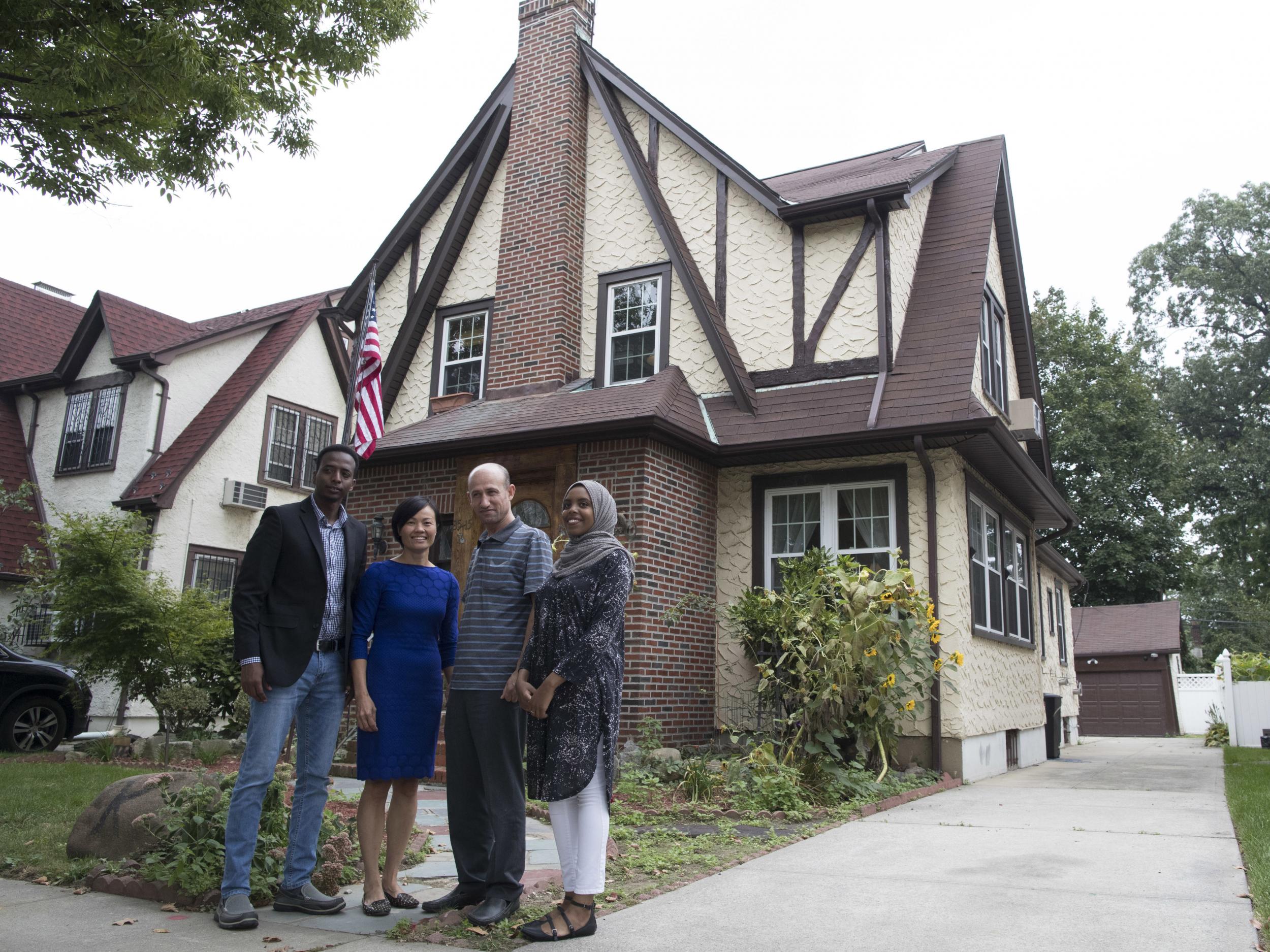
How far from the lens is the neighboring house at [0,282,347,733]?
50.7ft

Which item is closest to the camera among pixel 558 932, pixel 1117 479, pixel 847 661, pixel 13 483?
pixel 558 932

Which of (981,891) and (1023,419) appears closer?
(981,891)

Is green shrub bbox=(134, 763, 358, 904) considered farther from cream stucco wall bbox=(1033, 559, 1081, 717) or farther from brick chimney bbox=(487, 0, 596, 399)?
cream stucco wall bbox=(1033, 559, 1081, 717)

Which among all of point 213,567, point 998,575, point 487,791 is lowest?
point 487,791

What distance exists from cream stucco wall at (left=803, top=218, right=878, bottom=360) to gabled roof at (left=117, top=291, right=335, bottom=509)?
999 centimetres

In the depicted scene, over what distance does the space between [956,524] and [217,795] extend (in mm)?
7349

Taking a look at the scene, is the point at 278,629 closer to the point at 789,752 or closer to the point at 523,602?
the point at 523,602

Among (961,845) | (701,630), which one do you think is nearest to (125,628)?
(701,630)

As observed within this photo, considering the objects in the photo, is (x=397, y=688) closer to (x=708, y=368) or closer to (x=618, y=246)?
(x=708, y=368)

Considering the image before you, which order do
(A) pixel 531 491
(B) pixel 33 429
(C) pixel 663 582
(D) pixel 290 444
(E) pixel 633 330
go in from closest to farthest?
(C) pixel 663 582 → (A) pixel 531 491 → (E) pixel 633 330 → (B) pixel 33 429 → (D) pixel 290 444

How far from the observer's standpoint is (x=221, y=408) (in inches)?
645

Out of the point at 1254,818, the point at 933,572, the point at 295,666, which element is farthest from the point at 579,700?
the point at 933,572

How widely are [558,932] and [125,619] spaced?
840 cm

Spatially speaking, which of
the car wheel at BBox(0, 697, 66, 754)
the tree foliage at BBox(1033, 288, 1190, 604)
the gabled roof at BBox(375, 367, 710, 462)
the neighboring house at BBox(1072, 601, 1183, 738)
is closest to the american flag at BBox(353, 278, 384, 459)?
the gabled roof at BBox(375, 367, 710, 462)
